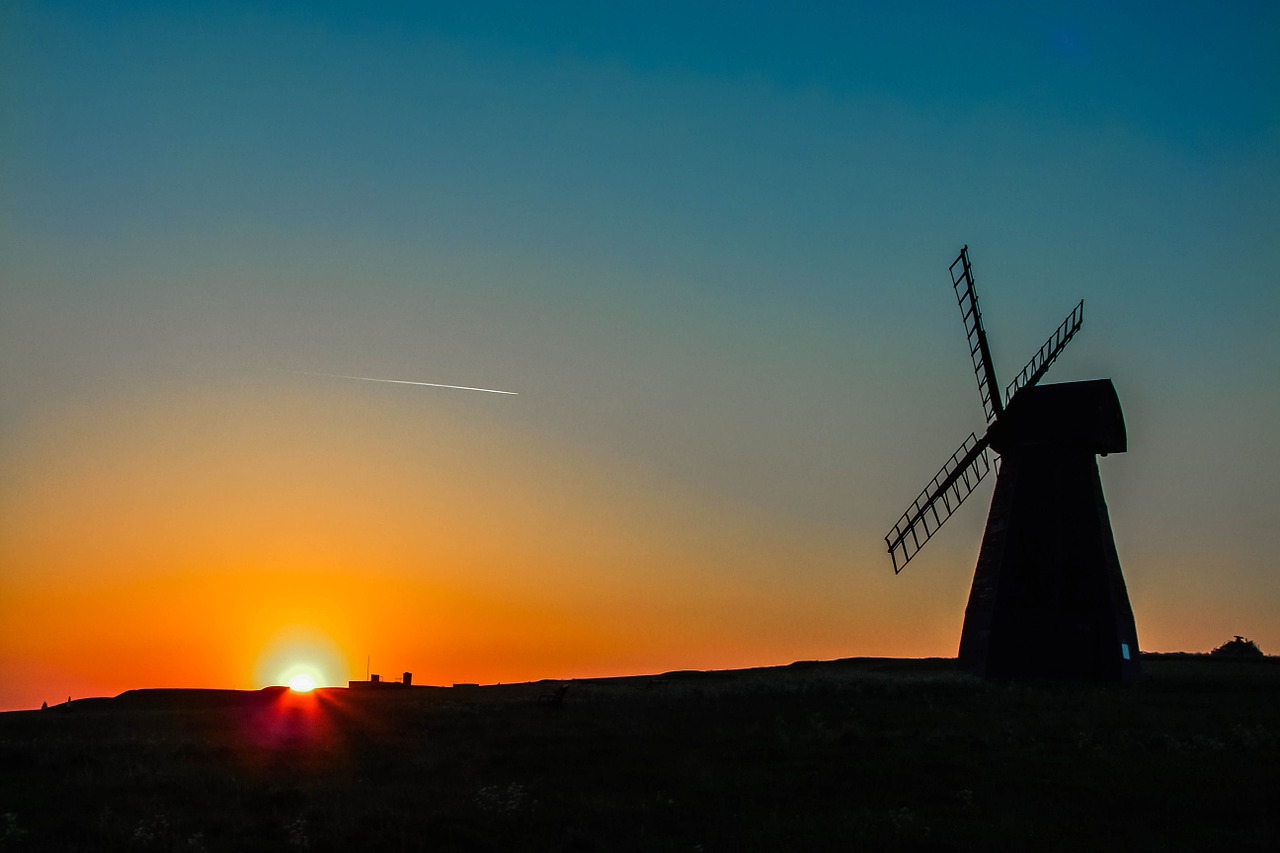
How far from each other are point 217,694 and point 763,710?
91.7 feet

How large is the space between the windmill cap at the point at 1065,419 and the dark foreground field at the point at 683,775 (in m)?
10.4

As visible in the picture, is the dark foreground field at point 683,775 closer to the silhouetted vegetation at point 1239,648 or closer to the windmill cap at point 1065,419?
the windmill cap at point 1065,419

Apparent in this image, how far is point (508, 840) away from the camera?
730 inches

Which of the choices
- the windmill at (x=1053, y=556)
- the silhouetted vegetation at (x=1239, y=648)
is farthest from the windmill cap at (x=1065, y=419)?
the silhouetted vegetation at (x=1239, y=648)

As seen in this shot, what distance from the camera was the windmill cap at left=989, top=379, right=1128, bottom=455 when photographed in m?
43.6

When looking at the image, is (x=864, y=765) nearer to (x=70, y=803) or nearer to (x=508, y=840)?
(x=508, y=840)

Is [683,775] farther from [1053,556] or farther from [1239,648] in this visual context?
[1239,648]

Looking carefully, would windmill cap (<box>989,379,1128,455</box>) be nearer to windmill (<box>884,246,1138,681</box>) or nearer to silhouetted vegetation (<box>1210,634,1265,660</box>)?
windmill (<box>884,246,1138,681</box>)

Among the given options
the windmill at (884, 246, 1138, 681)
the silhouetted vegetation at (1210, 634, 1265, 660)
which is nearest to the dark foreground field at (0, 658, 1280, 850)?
the windmill at (884, 246, 1138, 681)

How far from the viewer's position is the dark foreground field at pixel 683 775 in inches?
720

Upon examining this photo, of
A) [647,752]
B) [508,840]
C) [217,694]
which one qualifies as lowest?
[508,840]

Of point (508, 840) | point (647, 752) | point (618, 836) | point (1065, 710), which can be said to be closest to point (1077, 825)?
point (618, 836)

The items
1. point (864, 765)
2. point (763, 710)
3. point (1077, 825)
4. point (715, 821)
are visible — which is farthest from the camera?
point (763, 710)

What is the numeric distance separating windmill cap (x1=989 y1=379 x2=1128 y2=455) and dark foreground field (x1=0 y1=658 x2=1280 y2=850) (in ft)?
34.1
